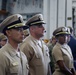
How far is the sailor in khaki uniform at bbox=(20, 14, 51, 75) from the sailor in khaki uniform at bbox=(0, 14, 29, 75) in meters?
0.50

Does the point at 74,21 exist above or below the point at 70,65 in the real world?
above

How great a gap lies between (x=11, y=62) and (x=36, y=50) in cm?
74

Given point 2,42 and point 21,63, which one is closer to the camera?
point 21,63

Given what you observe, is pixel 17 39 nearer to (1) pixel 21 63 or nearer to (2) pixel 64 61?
(1) pixel 21 63

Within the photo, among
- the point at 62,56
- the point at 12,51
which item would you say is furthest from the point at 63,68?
the point at 12,51

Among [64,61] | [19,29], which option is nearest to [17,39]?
[19,29]

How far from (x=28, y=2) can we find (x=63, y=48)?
5.97 m

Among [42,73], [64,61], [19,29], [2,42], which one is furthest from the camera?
[2,42]

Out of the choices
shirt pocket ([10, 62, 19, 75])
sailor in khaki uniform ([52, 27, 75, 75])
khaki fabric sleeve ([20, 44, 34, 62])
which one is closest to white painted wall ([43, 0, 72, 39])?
sailor in khaki uniform ([52, 27, 75, 75])

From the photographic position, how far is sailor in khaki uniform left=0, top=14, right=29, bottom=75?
2.33m

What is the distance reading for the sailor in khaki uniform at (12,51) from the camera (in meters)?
2.33

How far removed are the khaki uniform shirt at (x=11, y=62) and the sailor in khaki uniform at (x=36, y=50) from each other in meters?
0.53

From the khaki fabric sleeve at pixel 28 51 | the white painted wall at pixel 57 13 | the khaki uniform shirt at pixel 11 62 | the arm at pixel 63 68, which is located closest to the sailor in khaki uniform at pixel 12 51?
the khaki uniform shirt at pixel 11 62

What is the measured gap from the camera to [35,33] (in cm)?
313
